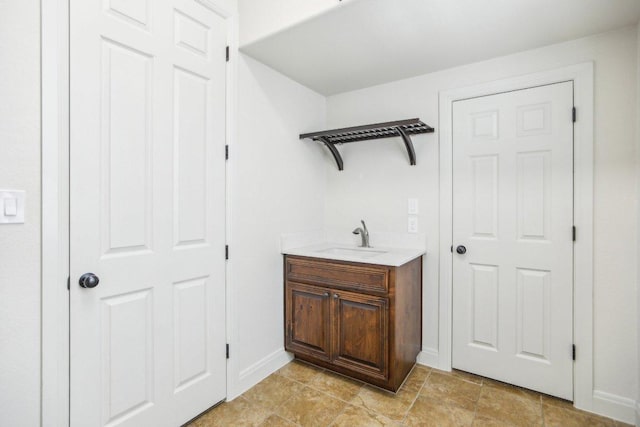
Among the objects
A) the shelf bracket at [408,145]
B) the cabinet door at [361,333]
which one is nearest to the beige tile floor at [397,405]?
the cabinet door at [361,333]

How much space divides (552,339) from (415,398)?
0.95 metres

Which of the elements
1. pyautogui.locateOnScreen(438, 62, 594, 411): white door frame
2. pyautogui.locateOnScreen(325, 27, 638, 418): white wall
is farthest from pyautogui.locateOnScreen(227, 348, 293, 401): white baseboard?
pyautogui.locateOnScreen(438, 62, 594, 411): white door frame

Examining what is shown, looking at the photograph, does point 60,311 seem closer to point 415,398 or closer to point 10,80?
point 10,80

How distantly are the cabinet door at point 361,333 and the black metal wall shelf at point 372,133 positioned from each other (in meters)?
1.14

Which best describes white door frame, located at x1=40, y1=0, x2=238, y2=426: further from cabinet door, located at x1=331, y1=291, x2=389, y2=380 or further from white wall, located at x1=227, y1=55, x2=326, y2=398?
cabinet door, located at x1=331, y1=291, x2=389, y2=380

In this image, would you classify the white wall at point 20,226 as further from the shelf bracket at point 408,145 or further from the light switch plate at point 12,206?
the shelf bracket at point 408,145

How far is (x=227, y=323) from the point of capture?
2057mm

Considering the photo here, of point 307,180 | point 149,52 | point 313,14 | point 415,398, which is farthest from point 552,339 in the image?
point 149,52

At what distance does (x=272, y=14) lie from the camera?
1.93m

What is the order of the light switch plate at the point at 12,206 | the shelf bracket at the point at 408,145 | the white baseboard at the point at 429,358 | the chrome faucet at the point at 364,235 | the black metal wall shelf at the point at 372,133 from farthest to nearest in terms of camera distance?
the chrome faucet at the point at 364,235 → the white baseboard at the point at 429,358 → the shelf bracket at the point at 408,145 → the black metal wall shelf at the point at 372,133 → the light switch plate at the point at 12,206

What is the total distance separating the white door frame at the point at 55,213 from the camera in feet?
4.26

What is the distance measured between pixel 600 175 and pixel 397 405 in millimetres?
1836

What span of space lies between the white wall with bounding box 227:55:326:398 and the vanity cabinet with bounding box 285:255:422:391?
171mm

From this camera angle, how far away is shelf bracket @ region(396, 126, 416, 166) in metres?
2.34
